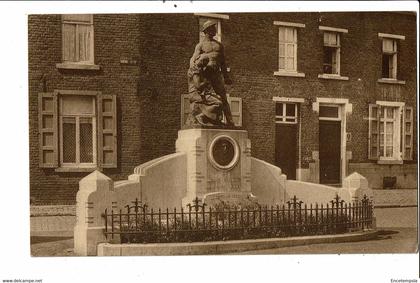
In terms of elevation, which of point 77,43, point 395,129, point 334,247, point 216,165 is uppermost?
point 77,43

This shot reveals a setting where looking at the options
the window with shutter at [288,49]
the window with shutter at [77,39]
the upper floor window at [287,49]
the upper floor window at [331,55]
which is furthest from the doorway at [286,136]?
the window with shutter at [77,39]

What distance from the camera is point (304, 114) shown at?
53.6 feet

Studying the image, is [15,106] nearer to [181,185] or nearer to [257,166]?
[181,185]

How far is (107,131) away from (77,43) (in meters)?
2.19

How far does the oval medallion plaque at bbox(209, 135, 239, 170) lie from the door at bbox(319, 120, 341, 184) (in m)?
5.76

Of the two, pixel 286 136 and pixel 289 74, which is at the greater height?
pixel 289 74

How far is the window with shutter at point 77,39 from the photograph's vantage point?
1375 centimetres

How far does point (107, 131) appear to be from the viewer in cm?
1393

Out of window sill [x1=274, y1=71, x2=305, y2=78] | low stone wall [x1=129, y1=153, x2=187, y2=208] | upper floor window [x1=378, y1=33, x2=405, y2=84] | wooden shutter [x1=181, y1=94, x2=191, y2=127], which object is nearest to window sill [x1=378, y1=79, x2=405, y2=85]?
upper floor window [x1=378, y1=33, x2=405, y2=84]

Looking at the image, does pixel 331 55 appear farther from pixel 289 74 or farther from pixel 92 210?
pixel 92 210

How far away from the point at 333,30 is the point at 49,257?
10.8 m

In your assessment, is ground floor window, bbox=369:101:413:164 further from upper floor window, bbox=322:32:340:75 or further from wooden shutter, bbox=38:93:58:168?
wooden shutter, bbox=38:93:58:168

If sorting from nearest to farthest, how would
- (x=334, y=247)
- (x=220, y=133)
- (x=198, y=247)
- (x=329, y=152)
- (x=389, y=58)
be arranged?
(x=198, y=247) < (x=334, y=247) < (x=220, y=133) < (x=329, y=152) < (x=389, y=58)

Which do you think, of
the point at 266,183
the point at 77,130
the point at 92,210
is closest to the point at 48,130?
the point at 77,130
